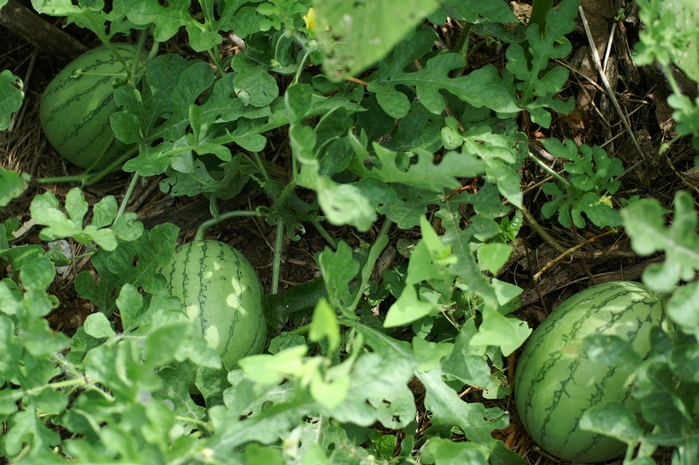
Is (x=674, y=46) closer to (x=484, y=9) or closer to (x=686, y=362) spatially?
(x=484, y=9)

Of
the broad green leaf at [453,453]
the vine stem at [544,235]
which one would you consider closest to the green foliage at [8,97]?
the broad green leaf at [453,453]

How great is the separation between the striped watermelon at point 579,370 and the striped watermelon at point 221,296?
1.01 m

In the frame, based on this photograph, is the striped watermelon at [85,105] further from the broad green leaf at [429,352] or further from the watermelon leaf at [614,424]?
the watermelon leaf at [614,424]

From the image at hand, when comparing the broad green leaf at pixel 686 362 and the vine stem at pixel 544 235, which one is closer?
the broad green leaf at pixel 686 362

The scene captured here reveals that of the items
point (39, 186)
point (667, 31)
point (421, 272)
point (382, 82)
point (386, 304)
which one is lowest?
point (386, 304)

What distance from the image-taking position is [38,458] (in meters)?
1.54

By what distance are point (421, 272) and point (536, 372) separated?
69 centimetres

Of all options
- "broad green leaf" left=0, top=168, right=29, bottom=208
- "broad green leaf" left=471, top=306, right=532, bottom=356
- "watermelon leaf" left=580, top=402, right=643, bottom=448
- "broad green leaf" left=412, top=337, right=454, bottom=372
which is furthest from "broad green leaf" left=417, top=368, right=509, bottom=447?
"broad green leaf" left=0, top=168, right=29, bottom=208

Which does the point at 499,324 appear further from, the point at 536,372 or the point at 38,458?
the point at 38,458

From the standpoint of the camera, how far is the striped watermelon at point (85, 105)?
2.73 m

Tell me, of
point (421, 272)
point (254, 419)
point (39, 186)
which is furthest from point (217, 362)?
point (39, 186)

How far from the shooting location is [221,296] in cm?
233

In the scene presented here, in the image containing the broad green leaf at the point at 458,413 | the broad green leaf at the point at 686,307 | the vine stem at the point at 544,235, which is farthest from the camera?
the vine stem at the point at 544,235

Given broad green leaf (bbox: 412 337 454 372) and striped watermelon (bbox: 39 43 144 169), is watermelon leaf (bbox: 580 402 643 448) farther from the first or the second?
striped watermelon (bbox: 39 43 144 169)
